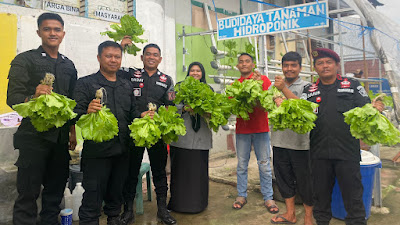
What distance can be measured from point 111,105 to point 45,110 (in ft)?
2.28

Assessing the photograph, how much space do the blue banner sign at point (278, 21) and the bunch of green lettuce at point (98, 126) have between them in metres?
2.83

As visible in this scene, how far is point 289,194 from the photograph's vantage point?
377 cm

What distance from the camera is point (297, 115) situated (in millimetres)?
3006

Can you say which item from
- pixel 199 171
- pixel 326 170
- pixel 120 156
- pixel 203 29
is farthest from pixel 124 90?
pixel 203 29

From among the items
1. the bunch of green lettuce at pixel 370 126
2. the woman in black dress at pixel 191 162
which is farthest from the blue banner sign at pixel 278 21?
the bunch of green lettuce at pixel 370 126

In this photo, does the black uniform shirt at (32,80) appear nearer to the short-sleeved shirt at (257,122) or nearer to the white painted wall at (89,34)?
the white painted wall at (89,34)

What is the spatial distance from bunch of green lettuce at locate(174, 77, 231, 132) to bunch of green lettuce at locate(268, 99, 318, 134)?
84 centimetres

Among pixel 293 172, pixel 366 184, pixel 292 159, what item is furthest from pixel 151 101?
pixel 366 184

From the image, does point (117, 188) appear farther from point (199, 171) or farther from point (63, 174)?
point (199, 171)

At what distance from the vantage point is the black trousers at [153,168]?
3.72m

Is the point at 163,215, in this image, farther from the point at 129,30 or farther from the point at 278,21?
the point at 278,21

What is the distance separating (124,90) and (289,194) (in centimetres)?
243

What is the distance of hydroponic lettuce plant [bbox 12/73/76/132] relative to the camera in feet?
8.57

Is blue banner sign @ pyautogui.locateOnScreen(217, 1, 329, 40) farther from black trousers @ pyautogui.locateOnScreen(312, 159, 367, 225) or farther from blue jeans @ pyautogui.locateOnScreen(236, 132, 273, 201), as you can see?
black trousers @ pyautogui.locateOnScreen(312, 159, 367, 225)
